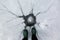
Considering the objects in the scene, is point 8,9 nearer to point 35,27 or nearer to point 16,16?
point 16,16

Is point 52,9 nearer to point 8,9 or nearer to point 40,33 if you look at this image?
point 40,33

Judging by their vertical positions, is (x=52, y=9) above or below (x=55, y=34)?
above

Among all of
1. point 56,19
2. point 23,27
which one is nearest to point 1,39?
point 23,27

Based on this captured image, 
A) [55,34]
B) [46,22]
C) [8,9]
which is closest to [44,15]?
[46,22]

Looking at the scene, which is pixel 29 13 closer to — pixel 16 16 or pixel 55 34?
pixel 16 16

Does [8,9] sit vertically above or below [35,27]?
above
